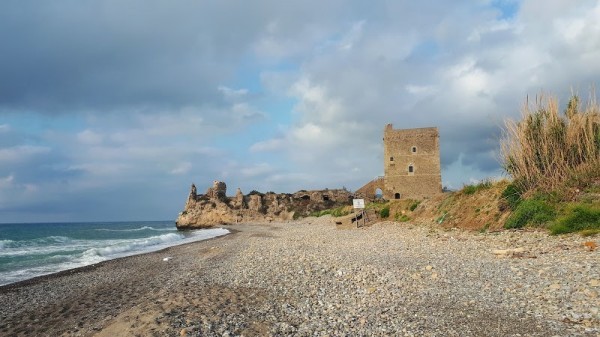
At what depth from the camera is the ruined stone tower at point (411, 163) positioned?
50.6m

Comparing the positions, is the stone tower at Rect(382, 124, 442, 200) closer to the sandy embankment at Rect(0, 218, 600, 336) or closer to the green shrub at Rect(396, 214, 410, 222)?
the green shrub at Rect(396, 214, 410, 222)

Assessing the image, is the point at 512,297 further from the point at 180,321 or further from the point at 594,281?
the point at 180,321

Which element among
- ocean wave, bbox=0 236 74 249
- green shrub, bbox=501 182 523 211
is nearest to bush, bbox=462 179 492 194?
green shrub, bbox=501 182 523 211

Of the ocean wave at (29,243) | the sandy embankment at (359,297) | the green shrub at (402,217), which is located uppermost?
the green shrub at (402,217)

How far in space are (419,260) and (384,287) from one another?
322cm

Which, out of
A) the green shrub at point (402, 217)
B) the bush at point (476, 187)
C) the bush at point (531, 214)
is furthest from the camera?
the green shrub at point (402, 217)

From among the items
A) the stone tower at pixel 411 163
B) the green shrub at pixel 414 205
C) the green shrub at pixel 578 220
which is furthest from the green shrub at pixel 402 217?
the stone tower at pixel 411 163

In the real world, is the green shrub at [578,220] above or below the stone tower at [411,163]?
below

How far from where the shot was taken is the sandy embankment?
6.15 meters

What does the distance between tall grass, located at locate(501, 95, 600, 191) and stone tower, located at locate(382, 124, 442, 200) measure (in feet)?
118

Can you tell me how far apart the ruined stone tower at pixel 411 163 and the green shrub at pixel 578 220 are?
3877 centimetres

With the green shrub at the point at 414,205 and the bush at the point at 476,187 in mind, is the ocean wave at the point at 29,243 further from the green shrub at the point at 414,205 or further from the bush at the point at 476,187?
the bush at the point at 476,187

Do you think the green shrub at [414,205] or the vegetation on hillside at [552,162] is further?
the green shrub at [414,205]

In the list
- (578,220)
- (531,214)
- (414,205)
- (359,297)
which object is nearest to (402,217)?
(414,205)
